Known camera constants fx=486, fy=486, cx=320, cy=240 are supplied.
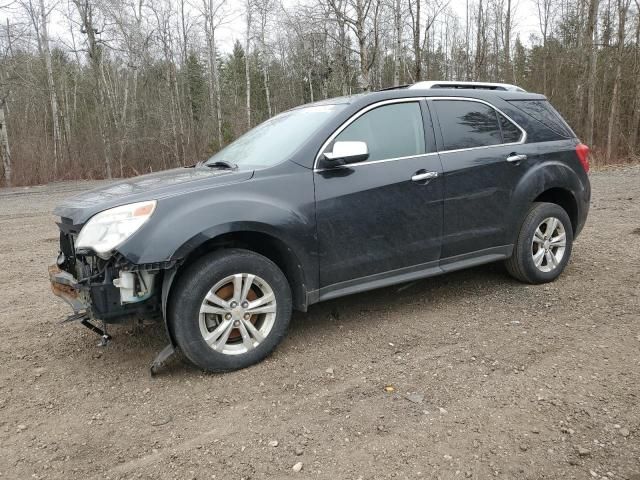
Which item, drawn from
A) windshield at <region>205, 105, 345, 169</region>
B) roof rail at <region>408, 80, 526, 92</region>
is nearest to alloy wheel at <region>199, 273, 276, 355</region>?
windshield at <region>205, 105, 345, 169</region>

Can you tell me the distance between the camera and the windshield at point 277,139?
3.62 meters

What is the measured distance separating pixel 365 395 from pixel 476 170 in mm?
2194

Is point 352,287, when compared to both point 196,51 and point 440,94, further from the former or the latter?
point 196,51

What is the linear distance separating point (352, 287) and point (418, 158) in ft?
3.81

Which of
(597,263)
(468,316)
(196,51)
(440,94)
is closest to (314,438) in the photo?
(468,316)

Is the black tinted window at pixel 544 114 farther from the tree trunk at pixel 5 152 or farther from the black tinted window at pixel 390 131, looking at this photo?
the tree trunk at pixel 5 152

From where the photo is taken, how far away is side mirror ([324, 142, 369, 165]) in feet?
11.1

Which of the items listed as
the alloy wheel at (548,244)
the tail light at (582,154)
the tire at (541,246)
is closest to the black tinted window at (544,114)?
the tail light at (582,154)

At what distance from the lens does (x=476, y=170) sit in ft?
13.4

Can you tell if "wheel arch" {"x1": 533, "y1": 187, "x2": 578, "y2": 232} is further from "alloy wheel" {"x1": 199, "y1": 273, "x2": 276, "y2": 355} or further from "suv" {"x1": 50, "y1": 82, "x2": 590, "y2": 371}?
"alloy wheel" {"x1": 199, "y1": 273, "x2": 276, "y2": 355}

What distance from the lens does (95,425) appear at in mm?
2711

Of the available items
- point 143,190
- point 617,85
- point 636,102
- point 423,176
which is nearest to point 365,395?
point 423,176

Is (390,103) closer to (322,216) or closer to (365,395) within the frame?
(322,216)

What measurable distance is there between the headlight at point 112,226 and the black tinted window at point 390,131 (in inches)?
58.3
